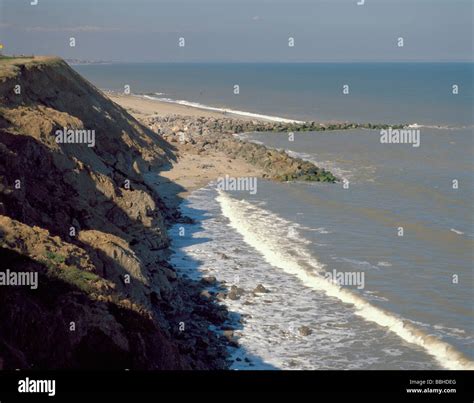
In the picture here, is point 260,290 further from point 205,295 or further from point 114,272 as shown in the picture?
point 114,272

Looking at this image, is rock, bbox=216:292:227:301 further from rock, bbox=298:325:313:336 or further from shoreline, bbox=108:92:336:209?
shoreline, bbox=108:92:336:209

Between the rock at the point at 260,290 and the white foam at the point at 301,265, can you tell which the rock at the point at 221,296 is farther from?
the white foam at the point at 301,265

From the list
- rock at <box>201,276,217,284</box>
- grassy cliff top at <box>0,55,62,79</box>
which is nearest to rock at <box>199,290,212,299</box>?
rock at <box>201,276,217,284</box>

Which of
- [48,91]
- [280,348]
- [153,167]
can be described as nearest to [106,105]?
[153,167]

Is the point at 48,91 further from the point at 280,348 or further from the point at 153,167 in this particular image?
the point at 280,348

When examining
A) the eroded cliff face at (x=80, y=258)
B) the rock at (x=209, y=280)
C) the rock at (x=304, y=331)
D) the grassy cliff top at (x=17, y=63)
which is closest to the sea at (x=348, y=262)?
the rock at (x=304, y=331)

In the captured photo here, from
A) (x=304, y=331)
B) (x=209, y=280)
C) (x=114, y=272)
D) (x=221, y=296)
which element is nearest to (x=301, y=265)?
(x=209, y=280)

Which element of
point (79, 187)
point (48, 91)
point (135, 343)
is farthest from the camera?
point (48, 91)
